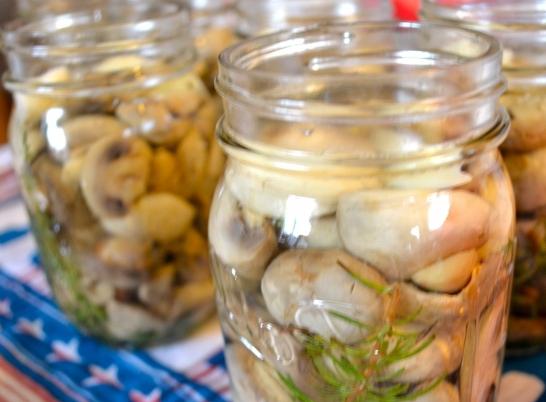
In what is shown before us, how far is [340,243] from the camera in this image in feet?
1.09

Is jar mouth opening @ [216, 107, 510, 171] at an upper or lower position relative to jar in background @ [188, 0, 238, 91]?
upper

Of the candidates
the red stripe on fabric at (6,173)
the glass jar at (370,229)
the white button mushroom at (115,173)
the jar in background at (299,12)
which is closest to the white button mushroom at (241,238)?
the glass jar at (370,229)

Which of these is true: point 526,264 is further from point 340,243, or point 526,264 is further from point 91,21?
point 91,21

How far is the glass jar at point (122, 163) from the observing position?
500mm

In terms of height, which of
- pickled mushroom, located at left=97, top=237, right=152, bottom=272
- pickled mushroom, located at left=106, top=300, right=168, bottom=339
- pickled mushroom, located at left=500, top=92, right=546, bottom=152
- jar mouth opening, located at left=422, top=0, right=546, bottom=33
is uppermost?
jar mouth opening, located at left=422, top=0, right=546, bottom=33

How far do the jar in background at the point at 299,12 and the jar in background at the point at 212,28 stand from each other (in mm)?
31

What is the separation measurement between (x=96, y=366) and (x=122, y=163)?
0.51 ft

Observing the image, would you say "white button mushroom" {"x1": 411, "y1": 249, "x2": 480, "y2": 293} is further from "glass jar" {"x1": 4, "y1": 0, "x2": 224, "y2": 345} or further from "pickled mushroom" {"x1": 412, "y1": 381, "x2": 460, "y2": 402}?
"glass jar" {"x1": 4, "y1": 0, "x2": 224, "y2": 345}

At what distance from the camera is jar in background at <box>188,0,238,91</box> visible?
1.98 ft

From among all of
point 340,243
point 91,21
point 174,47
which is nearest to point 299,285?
point 340,243

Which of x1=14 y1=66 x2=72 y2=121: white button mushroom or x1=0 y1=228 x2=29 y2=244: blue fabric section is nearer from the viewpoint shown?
x1=14 y1=66 x2=72 y2=121: white button mushroom

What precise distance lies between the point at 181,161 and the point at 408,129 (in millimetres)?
219

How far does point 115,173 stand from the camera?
490 millimetres

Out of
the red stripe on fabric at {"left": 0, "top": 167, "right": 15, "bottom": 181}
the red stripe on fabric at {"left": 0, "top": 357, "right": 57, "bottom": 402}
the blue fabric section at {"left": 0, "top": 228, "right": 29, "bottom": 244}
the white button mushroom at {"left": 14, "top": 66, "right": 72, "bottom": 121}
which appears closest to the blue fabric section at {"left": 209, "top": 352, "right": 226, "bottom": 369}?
the red stripe on fabric at {"left": 0, "top": 357, "right": 57, "bottom": 402}
